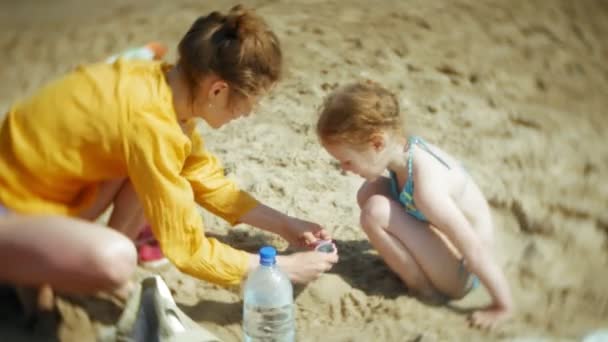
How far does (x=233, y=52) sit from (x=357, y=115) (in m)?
0.39

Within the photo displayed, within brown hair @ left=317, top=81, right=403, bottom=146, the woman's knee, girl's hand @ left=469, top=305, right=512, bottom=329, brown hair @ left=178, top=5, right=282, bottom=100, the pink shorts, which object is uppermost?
brown hair @ left=178, top=5, right=282, bottom=100

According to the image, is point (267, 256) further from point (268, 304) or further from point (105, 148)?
point (105, 148)

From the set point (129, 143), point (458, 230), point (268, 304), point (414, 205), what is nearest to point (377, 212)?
point (414, 205)

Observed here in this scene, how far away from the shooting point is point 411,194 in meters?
2.18

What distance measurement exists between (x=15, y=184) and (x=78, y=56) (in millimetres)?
2180

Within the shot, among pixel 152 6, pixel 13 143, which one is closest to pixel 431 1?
pixel 152 6

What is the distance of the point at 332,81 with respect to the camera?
3.54 m

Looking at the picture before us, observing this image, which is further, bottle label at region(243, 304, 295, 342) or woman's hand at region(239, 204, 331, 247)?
woman's hand at region(239, 204, 331, 247)

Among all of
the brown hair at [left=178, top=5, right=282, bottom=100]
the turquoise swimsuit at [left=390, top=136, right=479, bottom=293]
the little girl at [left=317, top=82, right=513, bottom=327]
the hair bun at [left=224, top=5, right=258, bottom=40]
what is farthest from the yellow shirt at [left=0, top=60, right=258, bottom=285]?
the turquoise swimsuit at [left=390, top=136, right=479, bottom=293]

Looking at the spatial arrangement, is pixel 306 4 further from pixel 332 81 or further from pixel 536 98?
pixel 536 98

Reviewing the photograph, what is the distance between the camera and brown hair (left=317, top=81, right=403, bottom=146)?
209 centimetres

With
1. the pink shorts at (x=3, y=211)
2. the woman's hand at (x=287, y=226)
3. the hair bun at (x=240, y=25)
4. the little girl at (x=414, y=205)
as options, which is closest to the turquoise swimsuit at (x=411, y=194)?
the little girl at (x=414, y=205)

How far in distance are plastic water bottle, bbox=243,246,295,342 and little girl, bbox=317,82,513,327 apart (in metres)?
0.34

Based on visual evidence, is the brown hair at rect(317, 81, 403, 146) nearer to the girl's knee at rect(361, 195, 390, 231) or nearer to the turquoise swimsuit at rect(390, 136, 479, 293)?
the turquoise swimsuit at rect(390, 136, 479, 293)
